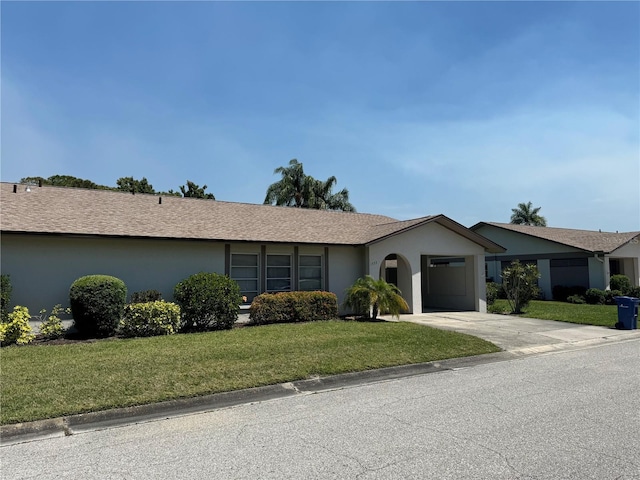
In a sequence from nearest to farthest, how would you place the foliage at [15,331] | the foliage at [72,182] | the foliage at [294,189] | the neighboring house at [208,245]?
the foliage at [15,331]
the neighboring house at [208,245]
the foliage at [294,189]
the foliage at [72,182]

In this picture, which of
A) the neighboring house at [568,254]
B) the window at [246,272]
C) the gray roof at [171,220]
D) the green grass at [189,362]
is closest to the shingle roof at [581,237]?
the neighboring house at [568,254]

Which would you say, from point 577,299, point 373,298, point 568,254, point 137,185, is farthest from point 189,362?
point 137,185

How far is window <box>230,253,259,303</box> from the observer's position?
622 inches

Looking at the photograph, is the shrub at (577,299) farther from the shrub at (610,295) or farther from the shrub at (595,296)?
the shrub at (610,295)

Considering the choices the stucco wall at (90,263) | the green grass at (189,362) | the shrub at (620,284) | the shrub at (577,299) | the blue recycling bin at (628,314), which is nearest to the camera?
the green grass at (189,362)

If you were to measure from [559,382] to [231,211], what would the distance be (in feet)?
45.8

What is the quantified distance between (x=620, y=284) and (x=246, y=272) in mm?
22637

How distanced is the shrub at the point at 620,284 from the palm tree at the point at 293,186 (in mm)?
22109

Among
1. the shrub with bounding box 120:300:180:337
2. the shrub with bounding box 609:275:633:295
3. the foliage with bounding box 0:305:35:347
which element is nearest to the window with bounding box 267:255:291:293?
the shrub with bounding box 120:300:180:337

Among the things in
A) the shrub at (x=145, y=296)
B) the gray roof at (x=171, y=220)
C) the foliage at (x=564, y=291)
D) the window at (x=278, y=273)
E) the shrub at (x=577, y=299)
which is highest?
the gray roof at (x=171, y=220)

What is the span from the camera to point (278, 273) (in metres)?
16.6

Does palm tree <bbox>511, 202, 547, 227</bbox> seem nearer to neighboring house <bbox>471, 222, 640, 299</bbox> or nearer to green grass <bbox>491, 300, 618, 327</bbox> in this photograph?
neighboring house <bbox>471, 222, 640, 299</bbox>

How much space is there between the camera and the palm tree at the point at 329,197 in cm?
3769

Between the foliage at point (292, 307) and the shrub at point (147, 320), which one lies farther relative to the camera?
the foliage at point (292, 307)
